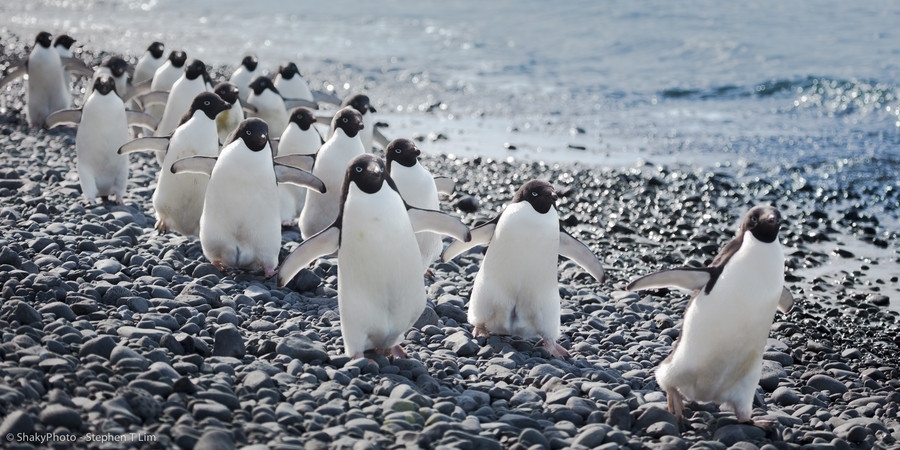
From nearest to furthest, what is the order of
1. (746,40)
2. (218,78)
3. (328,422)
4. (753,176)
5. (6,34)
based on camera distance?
(328,422)
(753,176)
(218,78)
(6,34)
(746,40)

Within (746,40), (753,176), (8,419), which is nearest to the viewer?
(8,419)

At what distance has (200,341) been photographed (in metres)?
5.08

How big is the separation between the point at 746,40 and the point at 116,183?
1896cm

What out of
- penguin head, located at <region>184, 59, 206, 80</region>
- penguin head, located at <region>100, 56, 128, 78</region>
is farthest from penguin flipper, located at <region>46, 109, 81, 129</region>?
penguin head, located at <region>100, 56, 128, 78</region>

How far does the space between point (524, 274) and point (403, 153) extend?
154 centimetres

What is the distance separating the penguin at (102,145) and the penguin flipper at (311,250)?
346cm

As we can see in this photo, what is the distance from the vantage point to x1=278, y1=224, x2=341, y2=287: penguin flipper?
561 centimetres

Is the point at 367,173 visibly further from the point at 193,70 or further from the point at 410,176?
the point at 193,70

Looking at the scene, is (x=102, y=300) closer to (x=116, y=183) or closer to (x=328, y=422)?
(x=328, y=422)

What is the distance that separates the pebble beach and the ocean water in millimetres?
1738

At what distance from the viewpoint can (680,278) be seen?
5.30 meters

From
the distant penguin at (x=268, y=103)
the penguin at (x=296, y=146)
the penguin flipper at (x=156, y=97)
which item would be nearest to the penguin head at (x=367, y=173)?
the penguin at (x=296, y=146)

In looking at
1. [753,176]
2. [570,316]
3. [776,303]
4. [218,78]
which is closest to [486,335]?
[570,316]

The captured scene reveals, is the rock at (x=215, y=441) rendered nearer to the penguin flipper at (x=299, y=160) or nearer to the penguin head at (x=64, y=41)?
the penguin flipper at (x=299, y=160)
